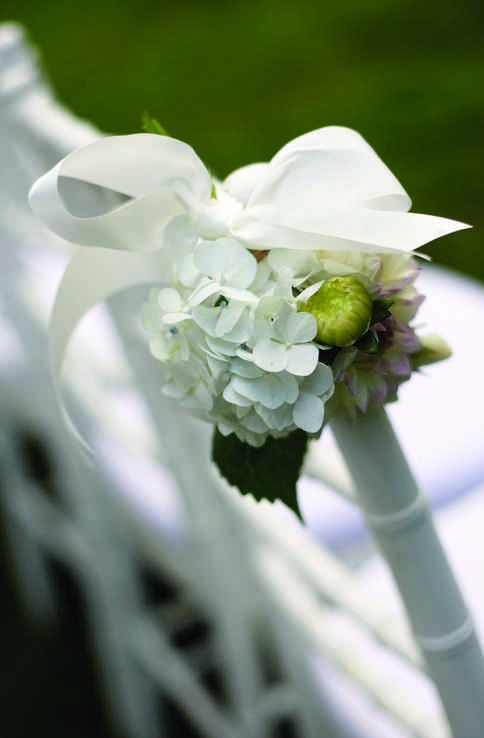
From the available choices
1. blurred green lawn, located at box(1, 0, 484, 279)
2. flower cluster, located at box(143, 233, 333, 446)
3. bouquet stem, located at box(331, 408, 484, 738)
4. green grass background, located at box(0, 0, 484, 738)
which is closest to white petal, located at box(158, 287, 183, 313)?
flower cluster, located at box(143, 233, 333, 446)

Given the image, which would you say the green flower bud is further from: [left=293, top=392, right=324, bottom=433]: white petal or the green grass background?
the green grass background

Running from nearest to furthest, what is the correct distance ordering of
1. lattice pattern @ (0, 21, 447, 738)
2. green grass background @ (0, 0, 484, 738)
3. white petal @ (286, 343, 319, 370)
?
white petal @ (286, 343, 319, 370) < lattice pattern @ (0, 21, 447, 738) < green grass background @ (0, 0, 484, 738)

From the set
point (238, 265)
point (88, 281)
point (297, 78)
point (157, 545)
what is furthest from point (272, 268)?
point (297, 78)

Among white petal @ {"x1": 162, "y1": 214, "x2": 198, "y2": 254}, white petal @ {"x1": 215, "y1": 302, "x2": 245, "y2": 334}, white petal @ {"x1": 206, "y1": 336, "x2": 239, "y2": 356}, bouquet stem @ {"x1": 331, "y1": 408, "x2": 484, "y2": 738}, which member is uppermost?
white petal @ {"x1": 162, "y1": 214, "x2": 198, "y2": 254}

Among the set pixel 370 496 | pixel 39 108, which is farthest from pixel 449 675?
pixel 39 108

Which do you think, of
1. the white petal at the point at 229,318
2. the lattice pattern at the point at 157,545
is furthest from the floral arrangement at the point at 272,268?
the lattice pattern at the point at 157,545

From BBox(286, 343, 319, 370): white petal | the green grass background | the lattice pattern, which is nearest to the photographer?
BBox(286, 343, 319, 370): white petal
